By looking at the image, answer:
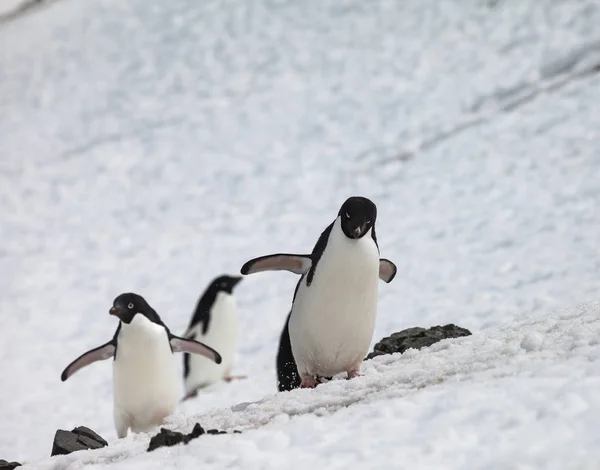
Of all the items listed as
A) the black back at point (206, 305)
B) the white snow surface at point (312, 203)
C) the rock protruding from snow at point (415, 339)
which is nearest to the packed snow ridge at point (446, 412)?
the white snow surface at point (312, 203)

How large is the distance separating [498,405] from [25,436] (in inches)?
185

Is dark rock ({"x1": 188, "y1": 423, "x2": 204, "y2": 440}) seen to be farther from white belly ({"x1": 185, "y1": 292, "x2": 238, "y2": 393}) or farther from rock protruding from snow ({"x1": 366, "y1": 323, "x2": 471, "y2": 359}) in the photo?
white belly ({"x1": 185, "y1": 292, "x2": 238, "y2": 393})

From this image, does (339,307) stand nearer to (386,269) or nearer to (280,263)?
(280,263)

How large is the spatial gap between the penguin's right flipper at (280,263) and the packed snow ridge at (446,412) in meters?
0.70

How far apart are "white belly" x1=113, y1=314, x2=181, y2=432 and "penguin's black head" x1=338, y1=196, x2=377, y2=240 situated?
1.29m

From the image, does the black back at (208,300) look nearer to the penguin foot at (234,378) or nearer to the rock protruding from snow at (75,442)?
the penguin foot at (234,378)

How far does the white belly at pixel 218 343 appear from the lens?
8.43 meters

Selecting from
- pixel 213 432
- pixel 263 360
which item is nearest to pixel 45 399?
pixel 263 360

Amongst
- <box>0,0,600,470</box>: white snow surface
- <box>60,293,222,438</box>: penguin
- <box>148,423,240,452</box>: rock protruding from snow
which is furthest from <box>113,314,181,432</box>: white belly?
<box>148,423,240,452</box>: rock protruding from snow

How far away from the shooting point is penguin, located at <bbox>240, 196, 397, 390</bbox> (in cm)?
411

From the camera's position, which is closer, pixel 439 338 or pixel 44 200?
pixel 439 338

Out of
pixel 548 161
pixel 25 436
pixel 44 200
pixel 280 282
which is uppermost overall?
pixel 44 200

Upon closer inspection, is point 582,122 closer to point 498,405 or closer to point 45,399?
point 45,399

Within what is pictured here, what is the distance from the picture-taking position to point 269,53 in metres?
16.7
